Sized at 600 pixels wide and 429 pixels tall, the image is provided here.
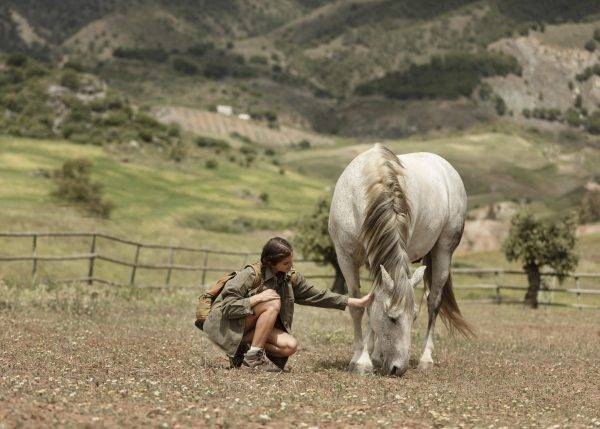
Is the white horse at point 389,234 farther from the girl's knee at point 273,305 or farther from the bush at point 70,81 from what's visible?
the bush at point 70,81

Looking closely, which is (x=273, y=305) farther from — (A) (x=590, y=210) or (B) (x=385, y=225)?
(A) (x=590, y=210)

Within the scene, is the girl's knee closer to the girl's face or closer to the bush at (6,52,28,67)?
the girl's face

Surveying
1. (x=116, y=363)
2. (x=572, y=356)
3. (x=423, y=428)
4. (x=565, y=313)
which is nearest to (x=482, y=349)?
(x=572, y=356)

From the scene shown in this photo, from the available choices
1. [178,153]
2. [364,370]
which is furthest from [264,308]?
[178,153]

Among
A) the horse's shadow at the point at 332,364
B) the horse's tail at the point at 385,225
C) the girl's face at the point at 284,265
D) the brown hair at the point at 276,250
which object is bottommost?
the horse's shadow at the point at 332,364

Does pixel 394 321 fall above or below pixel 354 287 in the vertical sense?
below

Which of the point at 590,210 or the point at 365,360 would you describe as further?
the point at 590,210

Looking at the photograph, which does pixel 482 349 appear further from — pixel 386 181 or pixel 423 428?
pixel 423 428

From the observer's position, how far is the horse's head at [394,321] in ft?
31.8

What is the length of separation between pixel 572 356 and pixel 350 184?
6.01m

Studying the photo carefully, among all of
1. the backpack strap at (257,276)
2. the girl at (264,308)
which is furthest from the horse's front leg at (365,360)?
the backpack strap at (257,276)

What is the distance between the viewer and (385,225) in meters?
10.0

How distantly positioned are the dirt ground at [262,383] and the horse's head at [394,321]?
260 millimetres

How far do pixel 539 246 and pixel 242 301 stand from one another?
26.5 meters
